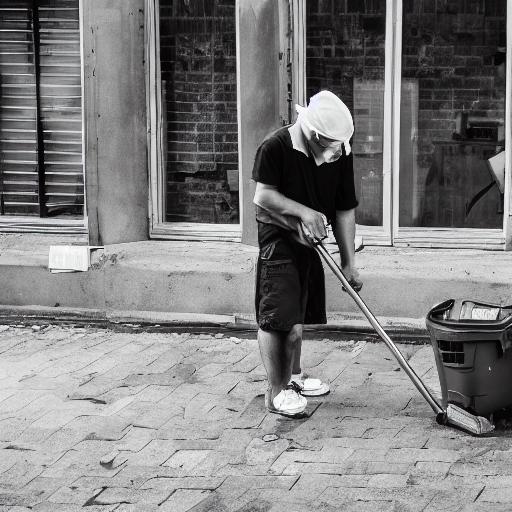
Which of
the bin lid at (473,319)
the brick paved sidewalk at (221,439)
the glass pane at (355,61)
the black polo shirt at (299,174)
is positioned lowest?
the brick paved sidewalk at (221,439)

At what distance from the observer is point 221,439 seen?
6559mm

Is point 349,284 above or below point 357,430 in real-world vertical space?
above

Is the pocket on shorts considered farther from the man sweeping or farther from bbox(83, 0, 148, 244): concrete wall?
bbox(83, 0, 148, 244): concrete wall

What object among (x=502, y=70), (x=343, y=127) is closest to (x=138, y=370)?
(x=343, y=127)

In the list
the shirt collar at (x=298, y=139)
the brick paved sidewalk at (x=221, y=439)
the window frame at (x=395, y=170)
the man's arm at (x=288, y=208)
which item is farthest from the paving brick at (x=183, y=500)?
the window frame at (x=395, y=170)

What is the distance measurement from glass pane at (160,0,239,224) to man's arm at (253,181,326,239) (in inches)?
94.0

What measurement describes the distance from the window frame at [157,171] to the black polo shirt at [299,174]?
6.72ft

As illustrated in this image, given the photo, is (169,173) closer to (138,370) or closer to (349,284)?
(138,370)

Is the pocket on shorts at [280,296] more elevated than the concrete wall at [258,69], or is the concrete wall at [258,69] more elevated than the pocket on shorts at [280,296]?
the concrete wall at [258,69]

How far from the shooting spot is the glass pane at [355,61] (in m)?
8.65

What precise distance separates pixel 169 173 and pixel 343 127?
2992 mm

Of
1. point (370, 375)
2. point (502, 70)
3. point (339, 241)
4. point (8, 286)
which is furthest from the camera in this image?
point (8, 286)

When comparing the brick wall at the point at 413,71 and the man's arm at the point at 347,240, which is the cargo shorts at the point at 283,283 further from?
the brick wall at the point at 413,71

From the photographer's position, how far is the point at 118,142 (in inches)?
353
